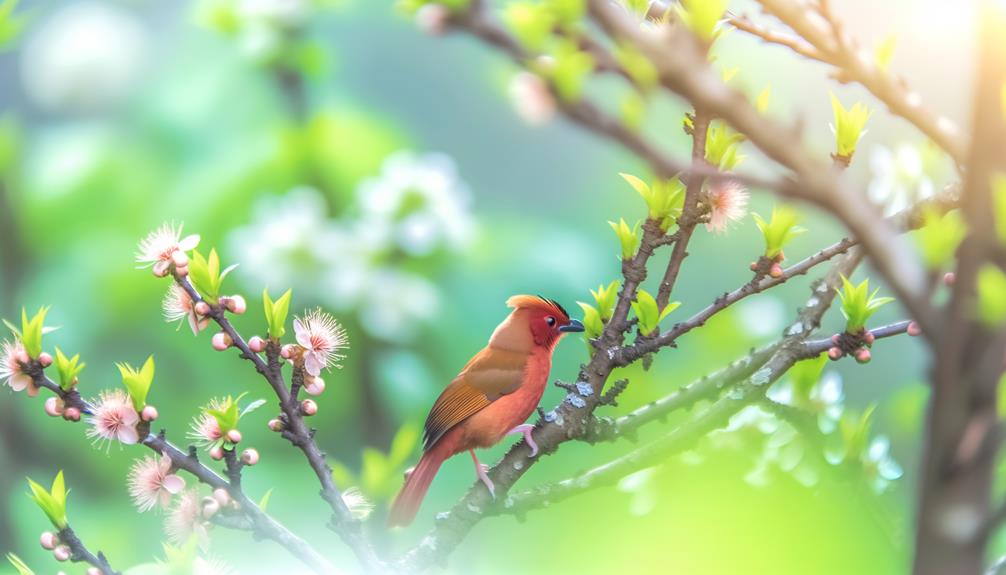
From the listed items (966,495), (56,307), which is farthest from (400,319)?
(966,495)

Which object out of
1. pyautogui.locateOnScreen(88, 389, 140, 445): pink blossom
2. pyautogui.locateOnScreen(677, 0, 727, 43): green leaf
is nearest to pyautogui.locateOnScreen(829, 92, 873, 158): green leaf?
pyautogui.locateOnScreen(677, 0, 727, 43): green leaf

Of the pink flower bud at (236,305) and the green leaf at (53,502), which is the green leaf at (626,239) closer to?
the pink flower bud at (236,305)

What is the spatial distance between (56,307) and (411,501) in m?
0.94

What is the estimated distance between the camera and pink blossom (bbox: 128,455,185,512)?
0.47 m

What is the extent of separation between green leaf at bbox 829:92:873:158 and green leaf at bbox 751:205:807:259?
42mm

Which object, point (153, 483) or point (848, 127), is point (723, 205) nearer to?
point (848, 127)

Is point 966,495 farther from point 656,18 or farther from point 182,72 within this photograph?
point 182,72

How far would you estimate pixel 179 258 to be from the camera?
46 centimetres

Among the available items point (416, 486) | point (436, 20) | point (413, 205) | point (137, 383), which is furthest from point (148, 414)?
point (413, 205)

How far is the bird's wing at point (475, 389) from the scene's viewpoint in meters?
0.55

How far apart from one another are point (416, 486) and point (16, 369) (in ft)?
0.68

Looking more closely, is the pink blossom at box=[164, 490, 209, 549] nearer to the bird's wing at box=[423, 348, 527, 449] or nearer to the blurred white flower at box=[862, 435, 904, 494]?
the bird's wing at box=[423, 348, 527, 449]

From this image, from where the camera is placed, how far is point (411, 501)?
→ 55 centimetres

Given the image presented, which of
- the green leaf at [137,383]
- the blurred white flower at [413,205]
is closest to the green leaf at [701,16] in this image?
the green leaf at [137,383]
